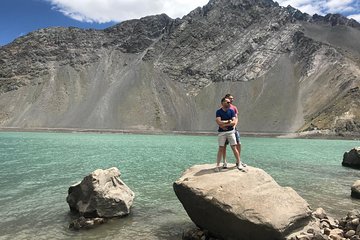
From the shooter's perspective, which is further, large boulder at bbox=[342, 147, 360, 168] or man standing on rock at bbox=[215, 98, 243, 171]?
large boulder at bbox=[342, 147, 360, 168]

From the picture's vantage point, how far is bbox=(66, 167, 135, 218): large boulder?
18.8m

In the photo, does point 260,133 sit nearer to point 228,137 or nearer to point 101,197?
point 101,197

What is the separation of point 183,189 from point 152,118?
16648cm

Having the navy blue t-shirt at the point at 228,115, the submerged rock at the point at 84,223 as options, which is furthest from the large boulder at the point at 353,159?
the submerged rock at the point at 84,223

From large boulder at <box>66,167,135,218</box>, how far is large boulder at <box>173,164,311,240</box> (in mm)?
4677

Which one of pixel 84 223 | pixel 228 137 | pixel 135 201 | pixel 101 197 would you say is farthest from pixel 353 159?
pixel 84 223

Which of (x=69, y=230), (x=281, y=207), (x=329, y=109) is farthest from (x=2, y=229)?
(x=329, y=109)

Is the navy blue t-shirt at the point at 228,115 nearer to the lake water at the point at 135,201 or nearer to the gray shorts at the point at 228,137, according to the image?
the gray shorts at the point at 228,137

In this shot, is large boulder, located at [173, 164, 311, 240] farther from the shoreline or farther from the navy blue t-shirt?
the shoreline

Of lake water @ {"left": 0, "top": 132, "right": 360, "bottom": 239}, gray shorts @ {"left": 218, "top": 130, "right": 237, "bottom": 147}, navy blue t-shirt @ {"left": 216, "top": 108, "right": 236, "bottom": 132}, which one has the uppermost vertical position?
navy blue t-shirt @ {"left": 216, "top": 108, "right": 236, "bottom": 132}

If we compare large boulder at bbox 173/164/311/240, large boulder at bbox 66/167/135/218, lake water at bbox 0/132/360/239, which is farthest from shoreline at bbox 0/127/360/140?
large boulder at bbox 173/164/311/240

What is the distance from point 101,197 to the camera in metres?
18.9

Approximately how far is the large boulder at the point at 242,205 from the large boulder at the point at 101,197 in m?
4.68

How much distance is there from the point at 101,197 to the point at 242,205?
313 inches
